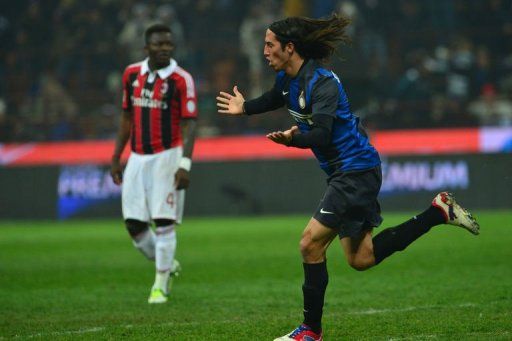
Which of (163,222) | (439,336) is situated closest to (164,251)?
(163,222)

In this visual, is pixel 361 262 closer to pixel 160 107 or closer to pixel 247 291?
pixel 247 291

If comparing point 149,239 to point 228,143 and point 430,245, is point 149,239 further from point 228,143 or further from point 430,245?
point 228,143

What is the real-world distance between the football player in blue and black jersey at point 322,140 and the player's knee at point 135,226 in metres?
2.41

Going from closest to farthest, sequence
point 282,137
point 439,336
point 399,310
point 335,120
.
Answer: point 282,137 → point 439,336 → point 335,120 → point 399,310

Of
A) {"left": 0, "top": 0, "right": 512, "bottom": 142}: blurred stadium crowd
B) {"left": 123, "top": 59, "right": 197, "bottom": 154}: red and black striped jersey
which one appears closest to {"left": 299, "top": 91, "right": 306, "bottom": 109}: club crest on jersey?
{"left": 123, "top": 59, "right": 197, "bottom": 154}: red and black striped jersey

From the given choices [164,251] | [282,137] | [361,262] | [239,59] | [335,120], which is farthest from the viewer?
[239,59]

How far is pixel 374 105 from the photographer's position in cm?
2016

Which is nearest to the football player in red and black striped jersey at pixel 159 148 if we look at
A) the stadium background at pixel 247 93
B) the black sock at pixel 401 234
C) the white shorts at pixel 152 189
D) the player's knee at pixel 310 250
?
the white shorts at pixel 152 189

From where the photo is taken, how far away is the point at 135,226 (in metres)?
8.70

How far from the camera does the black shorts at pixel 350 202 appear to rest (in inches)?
236

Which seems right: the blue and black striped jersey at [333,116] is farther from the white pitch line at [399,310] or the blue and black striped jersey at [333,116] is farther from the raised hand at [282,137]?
the white pitch line at [399,310]

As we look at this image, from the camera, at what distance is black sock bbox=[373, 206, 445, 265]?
6641 millimetres

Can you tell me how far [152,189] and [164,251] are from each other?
571mm

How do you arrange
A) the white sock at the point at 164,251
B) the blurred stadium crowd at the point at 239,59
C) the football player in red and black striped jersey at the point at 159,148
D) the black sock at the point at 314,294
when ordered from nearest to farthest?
the black sock at the point at 314,294 → the white sock at the point at 164,251 → the football player in red and black striped jersey at the point at 159,148 → the blurred stadium crowd at the point at 239,59
